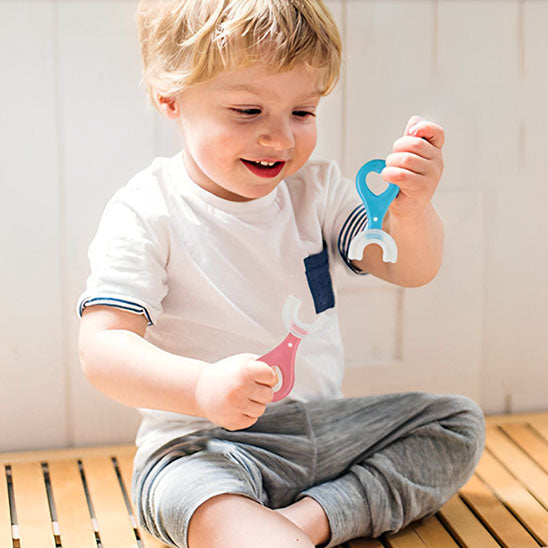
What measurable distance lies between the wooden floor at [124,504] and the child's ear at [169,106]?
442 millimetres

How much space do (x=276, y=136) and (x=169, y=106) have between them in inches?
5.4

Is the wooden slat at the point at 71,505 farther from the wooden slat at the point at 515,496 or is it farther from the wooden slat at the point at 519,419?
the wooden slat at the point at 519,419

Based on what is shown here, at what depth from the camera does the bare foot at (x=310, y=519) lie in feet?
3.17

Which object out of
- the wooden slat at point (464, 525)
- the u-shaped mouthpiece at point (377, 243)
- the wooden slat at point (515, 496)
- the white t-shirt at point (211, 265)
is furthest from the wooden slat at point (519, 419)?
the u-shaped mouthpiece at point (377, 243)

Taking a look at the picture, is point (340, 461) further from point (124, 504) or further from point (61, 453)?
point (61, 453)

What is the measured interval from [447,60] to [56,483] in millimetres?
Result: 740

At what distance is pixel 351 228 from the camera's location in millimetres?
1089

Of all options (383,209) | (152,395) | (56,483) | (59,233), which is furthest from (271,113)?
(56,483)

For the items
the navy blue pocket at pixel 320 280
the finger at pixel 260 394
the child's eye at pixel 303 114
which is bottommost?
the finger at pixel 260 394

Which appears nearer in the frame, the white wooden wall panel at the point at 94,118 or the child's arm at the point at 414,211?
the child's arm at the point at 414,211

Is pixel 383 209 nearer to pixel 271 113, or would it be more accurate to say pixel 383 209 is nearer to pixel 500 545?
pixel 271 113

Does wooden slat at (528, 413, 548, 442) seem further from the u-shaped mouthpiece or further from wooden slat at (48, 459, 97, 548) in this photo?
wooden slat at (48, 459, 97, 548)

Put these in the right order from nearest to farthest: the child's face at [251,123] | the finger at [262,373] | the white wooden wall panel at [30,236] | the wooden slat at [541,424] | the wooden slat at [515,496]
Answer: the finger at [262,373], the child's face at [251,123], the wooden slat at [515,496], the white wooden wall panel at [30,236], the wooden slat at [541,424]

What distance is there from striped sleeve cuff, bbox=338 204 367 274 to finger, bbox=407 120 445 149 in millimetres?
147
